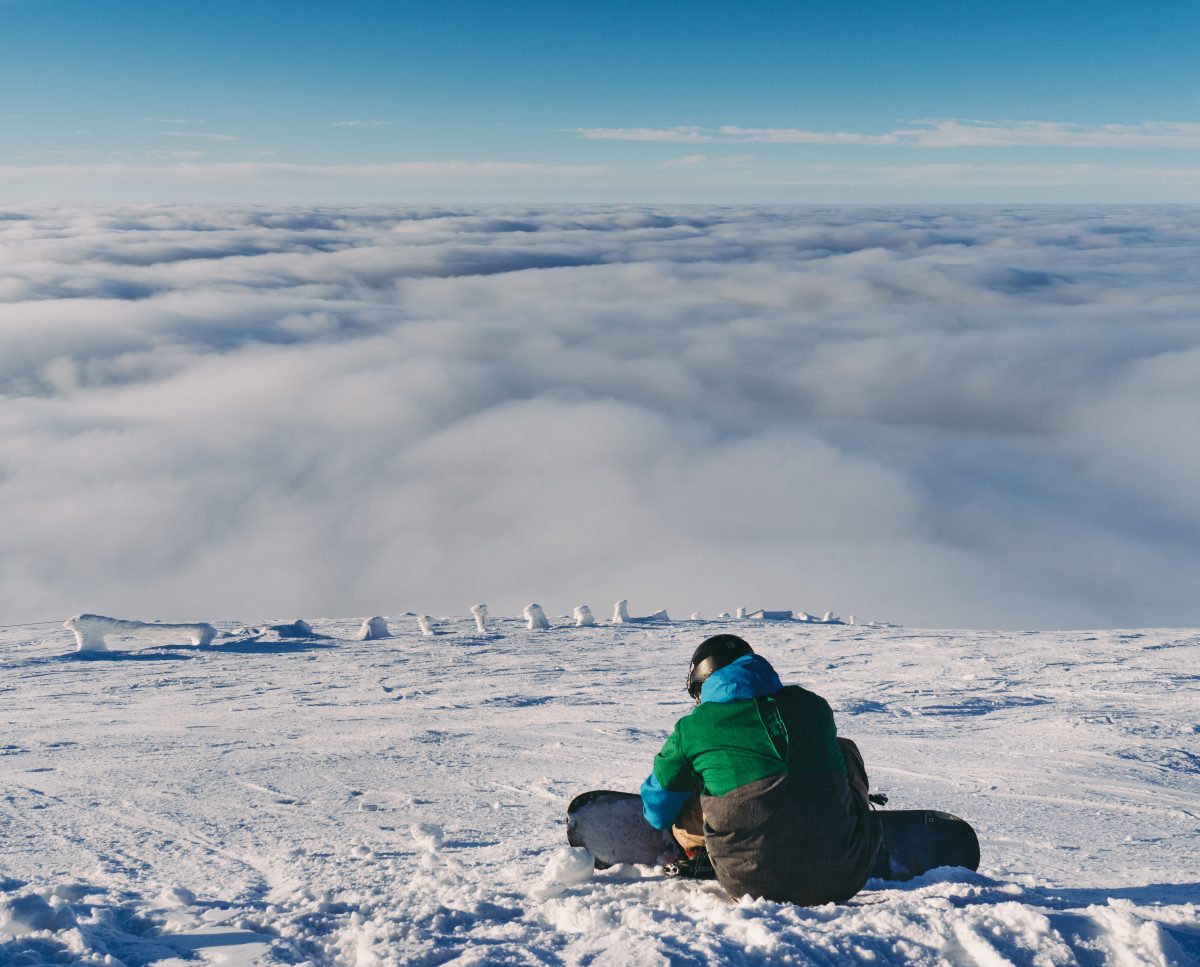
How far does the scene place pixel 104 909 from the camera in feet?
11.3

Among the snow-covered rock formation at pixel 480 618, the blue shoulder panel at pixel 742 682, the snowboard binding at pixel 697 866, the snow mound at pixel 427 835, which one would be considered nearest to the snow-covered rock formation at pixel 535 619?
the snow-covered rock formation at pixel 480 618

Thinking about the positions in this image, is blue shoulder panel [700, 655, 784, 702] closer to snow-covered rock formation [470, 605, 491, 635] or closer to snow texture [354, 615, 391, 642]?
snow texture [354, 615, 391, 642]

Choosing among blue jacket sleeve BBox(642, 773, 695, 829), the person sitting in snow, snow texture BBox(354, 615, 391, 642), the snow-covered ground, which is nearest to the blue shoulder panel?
the person sitting in snow

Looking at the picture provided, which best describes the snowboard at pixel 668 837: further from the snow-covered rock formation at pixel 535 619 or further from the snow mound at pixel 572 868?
the snow-covered rock formation at pixel 535 619

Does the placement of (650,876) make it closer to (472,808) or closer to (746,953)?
(746,953)

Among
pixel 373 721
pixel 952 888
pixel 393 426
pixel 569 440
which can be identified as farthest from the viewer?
pixel 393 426

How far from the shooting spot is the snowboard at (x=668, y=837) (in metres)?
3.73

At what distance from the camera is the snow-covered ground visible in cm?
297

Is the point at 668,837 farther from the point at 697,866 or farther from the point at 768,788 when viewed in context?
the point at 768,788

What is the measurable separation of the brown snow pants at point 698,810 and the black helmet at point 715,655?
1.43 ft

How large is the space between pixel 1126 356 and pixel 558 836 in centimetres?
18275

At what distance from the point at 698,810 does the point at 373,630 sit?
9776 millimetres

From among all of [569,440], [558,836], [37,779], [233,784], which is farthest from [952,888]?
[569,440]

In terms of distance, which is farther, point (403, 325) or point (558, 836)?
point (403, 325)
